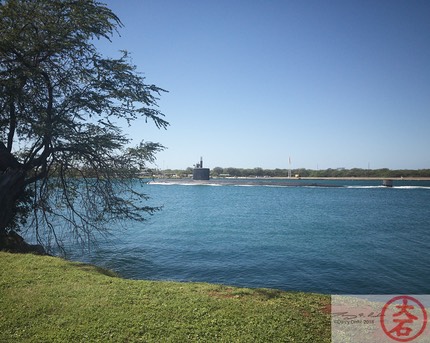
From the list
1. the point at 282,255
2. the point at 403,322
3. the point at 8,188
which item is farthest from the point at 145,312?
the point at 282,255

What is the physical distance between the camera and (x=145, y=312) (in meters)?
A: 5.99

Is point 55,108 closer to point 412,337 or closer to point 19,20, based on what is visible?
point 19,20

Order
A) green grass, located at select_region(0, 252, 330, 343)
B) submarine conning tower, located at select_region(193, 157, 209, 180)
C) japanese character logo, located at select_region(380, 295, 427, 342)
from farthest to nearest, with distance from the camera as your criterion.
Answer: submarine conning tower, located at select_region(193, 157, 209, 180), japanese character logo, located at select_region(380, 295, 427, 342), green grass, located at select_region(0, 252, 330, 343)

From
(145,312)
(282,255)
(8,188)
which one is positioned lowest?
(282,255)

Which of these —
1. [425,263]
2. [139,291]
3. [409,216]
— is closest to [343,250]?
[425,263]

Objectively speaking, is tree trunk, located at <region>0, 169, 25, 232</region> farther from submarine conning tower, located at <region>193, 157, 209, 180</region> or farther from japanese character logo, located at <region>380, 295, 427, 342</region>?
submarine conning tower, located at <region>193, 157, 209, 180</region>

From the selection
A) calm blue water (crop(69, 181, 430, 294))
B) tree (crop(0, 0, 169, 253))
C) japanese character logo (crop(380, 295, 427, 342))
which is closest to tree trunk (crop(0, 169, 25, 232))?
tree (crop(0, 0, 169, 253))

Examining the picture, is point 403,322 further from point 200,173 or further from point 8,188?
point 200,173

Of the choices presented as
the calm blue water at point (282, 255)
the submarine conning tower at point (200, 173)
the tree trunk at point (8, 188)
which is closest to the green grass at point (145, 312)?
the tree trunk at point (8, 188)

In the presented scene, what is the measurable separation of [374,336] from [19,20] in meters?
14.9

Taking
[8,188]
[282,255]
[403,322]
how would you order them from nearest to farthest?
[403,322], [8,188], [282,255]

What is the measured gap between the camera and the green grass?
16.9 ft

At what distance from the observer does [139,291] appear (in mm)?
7344

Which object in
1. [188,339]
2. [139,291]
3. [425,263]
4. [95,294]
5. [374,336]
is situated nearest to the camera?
[188,339]
